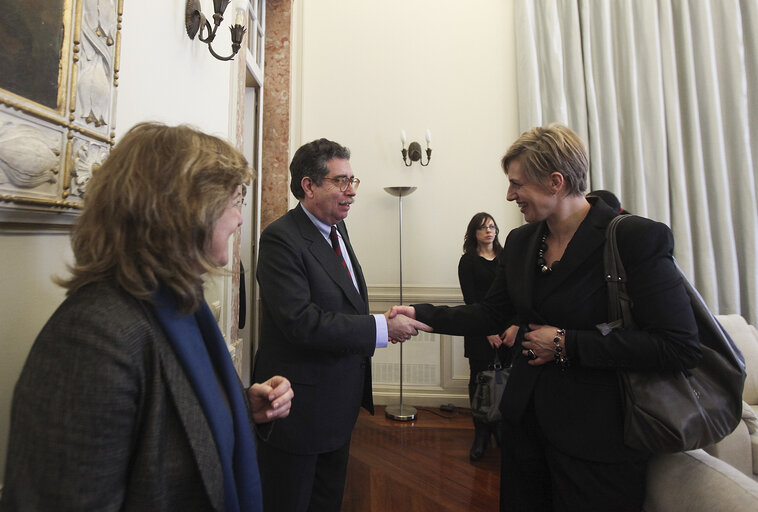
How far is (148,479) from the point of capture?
2.26 ft

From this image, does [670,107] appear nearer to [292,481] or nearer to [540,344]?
[540,344]

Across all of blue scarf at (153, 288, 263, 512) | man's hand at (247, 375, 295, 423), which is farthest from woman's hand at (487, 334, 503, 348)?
blue scarf at (153, 288, 263, 512)

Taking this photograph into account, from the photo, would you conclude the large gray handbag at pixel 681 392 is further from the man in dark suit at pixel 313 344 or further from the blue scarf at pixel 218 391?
the blue scarf at pixel 218 391

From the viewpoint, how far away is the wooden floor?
7.88ft

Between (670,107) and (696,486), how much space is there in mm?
3688

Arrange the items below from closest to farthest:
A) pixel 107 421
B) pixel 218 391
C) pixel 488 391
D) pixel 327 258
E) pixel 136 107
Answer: pixel 107 421 < pixel 218 391 < pixel 136 107 < pixel 327 258 < pixel 488 391

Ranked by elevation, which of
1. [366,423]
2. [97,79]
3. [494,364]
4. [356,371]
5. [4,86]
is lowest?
[366,423]

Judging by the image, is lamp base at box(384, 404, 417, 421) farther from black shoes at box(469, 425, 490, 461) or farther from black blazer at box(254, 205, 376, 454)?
black blazer at box(254, 205, 376, 454)

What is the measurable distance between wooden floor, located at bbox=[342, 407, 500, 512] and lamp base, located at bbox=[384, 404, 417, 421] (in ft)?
0.16

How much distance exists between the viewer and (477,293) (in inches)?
127

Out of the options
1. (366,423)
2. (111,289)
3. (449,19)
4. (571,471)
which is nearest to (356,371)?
(571,471)

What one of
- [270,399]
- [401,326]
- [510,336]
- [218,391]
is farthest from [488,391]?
[218,391]

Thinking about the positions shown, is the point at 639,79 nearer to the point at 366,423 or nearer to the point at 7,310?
the point at 366,423

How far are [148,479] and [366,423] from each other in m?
3.06
